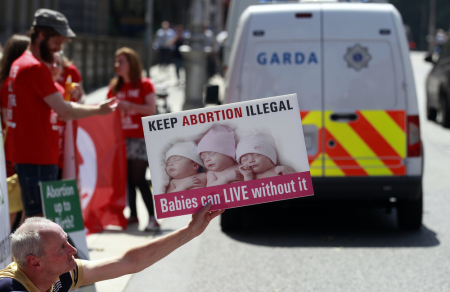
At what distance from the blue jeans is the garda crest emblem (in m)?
3.19

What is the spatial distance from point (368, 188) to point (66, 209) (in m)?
3.08

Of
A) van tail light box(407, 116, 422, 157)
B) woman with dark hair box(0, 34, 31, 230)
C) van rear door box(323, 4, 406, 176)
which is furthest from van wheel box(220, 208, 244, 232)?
woman with dark hair box(0, 34, 31, 230)

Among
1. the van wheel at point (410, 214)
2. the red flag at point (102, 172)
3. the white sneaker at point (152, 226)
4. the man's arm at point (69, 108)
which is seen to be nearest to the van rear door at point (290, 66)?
the van wheel at point (410, 214)

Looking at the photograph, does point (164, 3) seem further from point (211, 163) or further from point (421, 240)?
point (211, 163)

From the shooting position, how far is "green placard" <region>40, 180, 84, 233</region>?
4.70m

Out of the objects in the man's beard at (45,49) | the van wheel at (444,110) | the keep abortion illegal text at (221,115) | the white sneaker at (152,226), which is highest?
the keep abortion illegal text at (221,115)

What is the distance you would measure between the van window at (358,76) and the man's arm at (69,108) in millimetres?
2568

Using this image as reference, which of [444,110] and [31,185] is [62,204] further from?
[444,110]

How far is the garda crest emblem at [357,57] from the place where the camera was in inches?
265

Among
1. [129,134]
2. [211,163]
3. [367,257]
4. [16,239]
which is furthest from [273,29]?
[16,239]

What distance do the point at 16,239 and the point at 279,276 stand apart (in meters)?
3.34

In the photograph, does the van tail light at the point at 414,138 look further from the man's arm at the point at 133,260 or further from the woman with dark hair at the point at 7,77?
the man's arm at the point at 133,260

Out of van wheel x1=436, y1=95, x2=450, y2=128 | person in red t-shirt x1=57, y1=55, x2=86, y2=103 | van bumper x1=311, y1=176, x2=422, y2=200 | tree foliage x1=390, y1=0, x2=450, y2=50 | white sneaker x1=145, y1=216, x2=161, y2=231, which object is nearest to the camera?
person in red t-shirt x1=57, y1=55, x2=86, y2=103

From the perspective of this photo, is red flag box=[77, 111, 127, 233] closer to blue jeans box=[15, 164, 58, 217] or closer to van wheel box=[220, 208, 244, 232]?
van wheel box=[220, 208, 244, 232]
